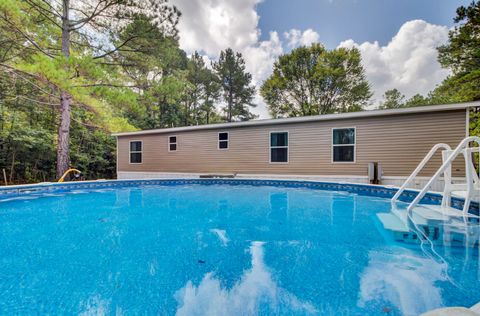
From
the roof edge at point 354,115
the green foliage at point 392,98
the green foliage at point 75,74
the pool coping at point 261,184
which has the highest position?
the green foliage at point 392,98

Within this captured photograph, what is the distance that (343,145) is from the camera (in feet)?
25.4

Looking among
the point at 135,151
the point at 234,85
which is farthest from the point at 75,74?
the point at 234,85

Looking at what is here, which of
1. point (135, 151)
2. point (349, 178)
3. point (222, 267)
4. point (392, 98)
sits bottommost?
point (222, 267)

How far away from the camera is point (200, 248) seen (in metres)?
2.66

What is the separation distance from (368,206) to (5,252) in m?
5.93

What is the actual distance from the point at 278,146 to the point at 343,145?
235cm

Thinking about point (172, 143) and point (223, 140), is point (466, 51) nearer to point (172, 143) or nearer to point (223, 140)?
point (223, 140)

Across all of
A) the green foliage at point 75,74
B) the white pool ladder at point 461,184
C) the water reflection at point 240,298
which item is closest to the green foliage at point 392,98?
the green foliage at point 75,74

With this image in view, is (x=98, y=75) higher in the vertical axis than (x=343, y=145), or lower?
higher

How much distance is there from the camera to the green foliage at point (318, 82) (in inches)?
647

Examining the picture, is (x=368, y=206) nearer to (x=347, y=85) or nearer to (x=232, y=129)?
(x=232, y=129)

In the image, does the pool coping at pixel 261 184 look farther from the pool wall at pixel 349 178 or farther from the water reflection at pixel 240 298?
the water reflection at pixel 240 298

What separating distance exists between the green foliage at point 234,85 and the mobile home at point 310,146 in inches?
431

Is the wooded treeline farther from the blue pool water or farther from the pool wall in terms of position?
the blue pool water
